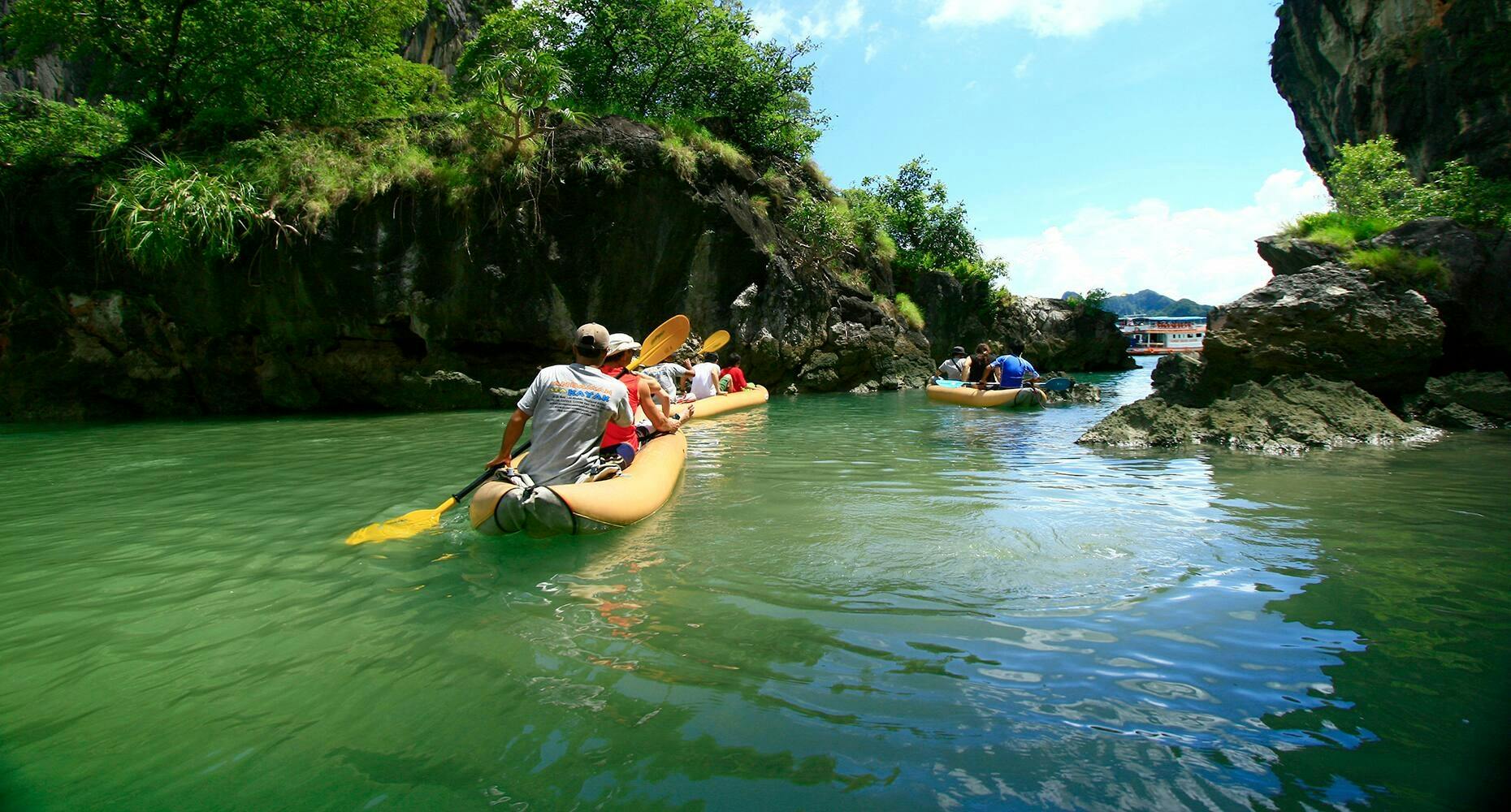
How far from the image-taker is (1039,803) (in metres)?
1.74

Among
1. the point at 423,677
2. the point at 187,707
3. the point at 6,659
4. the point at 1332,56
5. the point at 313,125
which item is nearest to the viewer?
the point at 187,707

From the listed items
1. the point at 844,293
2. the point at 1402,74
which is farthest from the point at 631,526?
the point at 1402,74

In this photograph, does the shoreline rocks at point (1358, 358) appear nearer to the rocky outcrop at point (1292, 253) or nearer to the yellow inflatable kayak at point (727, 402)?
the rocky outcrop at point (1292, 253)

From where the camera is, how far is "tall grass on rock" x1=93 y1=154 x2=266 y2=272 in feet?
39.3

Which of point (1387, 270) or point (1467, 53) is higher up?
point (1467, 53)

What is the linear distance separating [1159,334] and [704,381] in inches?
1999

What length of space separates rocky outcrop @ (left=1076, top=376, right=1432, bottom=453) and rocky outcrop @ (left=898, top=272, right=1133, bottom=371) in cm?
1664

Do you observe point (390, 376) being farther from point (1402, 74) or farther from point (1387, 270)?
point (1402, 74)

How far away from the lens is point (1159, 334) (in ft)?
173

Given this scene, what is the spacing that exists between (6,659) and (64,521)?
9.15 ft

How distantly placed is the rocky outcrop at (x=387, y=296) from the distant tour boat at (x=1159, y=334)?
140 ft

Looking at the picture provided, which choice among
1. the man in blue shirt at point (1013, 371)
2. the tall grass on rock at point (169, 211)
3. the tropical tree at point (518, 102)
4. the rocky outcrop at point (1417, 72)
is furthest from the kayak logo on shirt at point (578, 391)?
the rocky outcrop at point (1417, 72)

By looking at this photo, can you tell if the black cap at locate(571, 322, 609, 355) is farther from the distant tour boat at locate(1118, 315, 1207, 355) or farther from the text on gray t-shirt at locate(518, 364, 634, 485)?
the distant tour boat at locate(1118, 315, 1207, 355)

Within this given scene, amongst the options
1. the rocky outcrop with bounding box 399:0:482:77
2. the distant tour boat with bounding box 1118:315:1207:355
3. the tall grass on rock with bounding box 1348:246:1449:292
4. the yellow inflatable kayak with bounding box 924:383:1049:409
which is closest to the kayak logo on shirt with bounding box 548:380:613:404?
the tall grass on rock with bounding box 1348:246:1449:292
